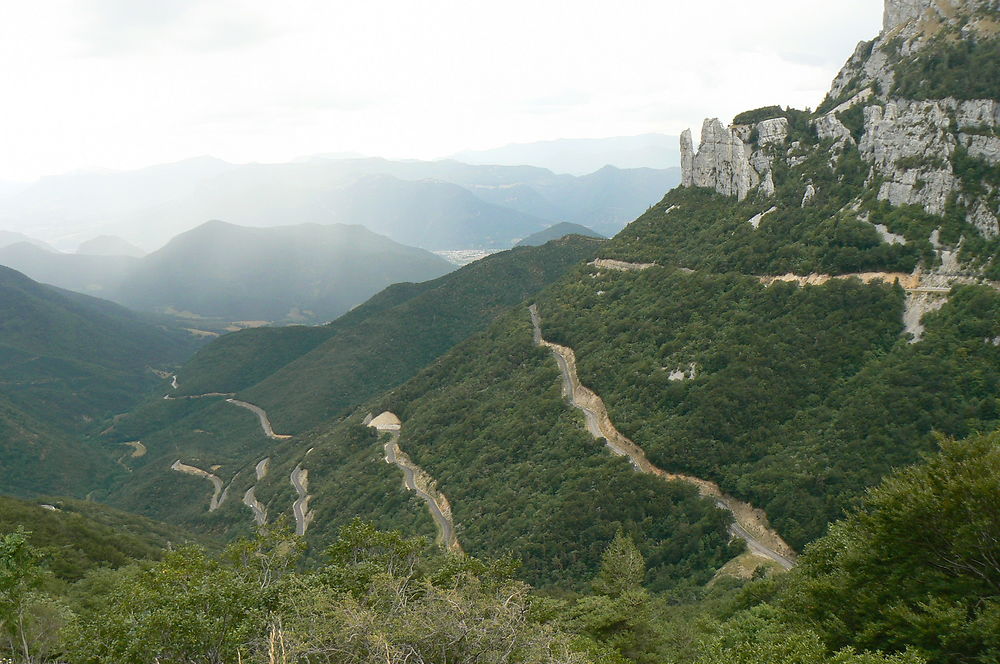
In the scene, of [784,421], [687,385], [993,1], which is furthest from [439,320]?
[993,1]

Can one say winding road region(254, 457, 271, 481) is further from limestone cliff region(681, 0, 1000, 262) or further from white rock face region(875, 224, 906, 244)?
white rock face region(875, 224, 906, 244)

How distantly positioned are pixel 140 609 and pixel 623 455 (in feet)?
137

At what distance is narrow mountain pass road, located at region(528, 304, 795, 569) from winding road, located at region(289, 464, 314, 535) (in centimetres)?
3741

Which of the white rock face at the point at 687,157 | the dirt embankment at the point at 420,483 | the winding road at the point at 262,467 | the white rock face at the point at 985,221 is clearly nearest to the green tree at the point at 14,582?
the dirt embankment at the point at 420,483

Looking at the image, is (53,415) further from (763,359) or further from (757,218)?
(763,359)

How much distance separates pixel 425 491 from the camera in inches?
2677

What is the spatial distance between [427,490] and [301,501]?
25388mm

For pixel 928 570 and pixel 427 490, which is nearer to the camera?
pixel 928 570

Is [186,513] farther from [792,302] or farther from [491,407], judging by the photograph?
[792,302]

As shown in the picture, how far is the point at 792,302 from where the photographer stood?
187ft

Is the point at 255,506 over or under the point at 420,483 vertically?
under

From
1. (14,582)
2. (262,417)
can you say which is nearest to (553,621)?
(14,582)

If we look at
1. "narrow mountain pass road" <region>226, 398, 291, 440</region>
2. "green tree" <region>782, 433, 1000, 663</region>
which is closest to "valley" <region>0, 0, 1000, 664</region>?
"green tree" <region>782, 433, 1000, 663</region>

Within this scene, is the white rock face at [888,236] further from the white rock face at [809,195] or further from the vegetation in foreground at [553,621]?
the vegetation in foreground at [553,621]
